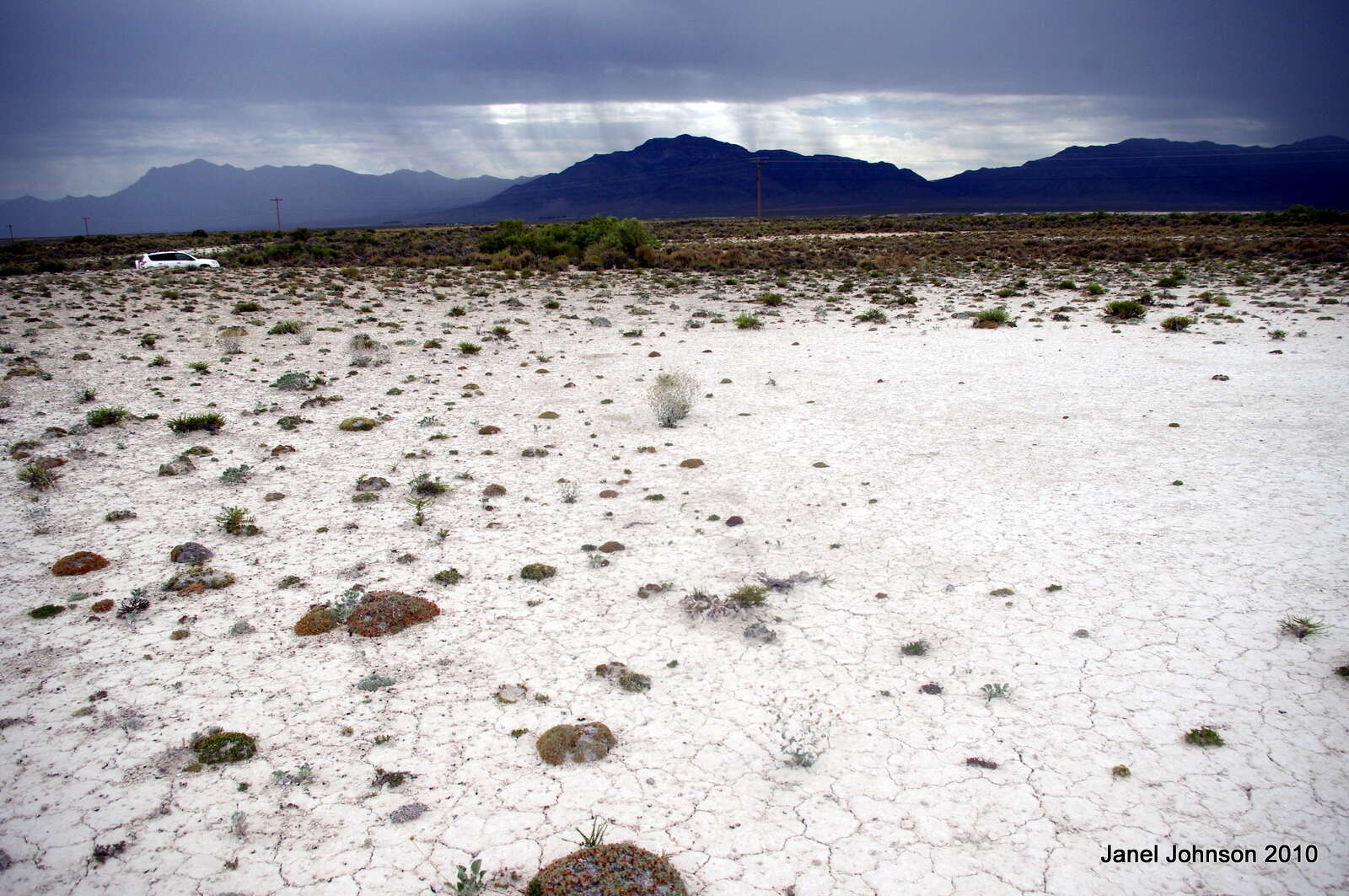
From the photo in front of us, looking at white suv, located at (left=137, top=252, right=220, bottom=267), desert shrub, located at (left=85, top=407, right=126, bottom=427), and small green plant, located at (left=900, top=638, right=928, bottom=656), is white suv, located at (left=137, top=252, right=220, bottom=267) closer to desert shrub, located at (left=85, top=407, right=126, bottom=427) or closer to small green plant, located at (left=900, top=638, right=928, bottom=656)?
desert shrub, located at (left=85, top=407, right=126, bottom=427)

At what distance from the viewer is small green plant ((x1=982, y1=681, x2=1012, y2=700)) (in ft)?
17.6

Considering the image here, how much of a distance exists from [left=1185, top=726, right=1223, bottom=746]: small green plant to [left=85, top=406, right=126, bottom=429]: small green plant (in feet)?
46.0

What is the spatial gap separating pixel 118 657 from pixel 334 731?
222 centimetres

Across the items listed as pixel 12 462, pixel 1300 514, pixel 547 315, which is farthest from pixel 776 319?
pixel 12 462

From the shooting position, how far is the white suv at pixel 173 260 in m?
33.0

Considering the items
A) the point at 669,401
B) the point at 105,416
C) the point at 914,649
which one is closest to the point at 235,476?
the point at 105,416

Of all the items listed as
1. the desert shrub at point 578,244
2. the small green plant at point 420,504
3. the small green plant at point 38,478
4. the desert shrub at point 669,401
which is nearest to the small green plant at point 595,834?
the small green plant at point 420,504

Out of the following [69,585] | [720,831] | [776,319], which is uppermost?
[776,319]

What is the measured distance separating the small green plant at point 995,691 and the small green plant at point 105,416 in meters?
12.8

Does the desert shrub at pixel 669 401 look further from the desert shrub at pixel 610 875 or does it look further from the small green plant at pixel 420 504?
the desert shrub at pixel 610 875

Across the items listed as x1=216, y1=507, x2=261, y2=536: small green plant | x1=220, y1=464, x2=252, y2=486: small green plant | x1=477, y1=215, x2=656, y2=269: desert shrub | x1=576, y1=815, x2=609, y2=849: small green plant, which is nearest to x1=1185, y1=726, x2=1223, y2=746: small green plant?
x1=576, y1=815, x2=609, y2=849: small green plant

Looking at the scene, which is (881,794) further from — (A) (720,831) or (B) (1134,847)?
(B) (1134,847)

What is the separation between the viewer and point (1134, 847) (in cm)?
Answer: 414

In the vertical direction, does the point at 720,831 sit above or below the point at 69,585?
below
